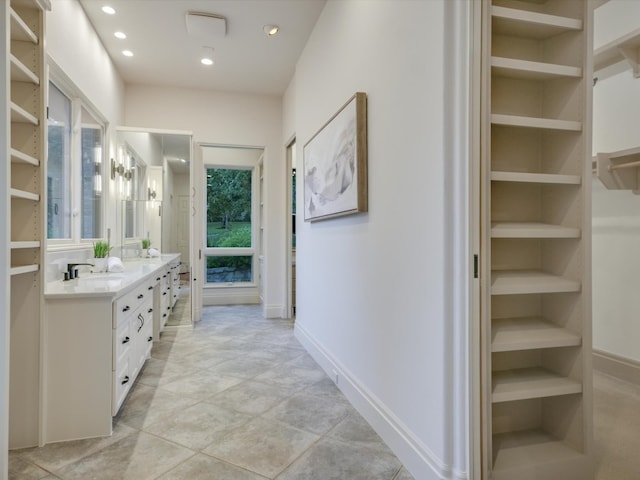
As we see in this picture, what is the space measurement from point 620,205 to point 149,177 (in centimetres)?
489

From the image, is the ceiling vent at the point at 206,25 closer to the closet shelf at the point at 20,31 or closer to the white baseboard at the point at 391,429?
the closet shelf at the point at 20,31

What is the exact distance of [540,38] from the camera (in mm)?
1813

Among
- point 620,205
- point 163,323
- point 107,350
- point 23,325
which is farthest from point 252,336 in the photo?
point 620,205

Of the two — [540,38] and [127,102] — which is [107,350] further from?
[127,102]

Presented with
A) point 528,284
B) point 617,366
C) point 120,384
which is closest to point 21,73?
point 120,384

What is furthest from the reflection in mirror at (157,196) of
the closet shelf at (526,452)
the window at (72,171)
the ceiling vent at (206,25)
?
the closet shelf at (526,452)

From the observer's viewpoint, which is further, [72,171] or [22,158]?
[72,171]

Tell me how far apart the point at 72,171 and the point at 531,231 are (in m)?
3.51

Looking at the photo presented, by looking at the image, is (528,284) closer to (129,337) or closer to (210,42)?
(129,337)

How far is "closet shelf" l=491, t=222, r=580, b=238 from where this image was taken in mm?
1566

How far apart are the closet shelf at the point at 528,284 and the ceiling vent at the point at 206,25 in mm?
3262

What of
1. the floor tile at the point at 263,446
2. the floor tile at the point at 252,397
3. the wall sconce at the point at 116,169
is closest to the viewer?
the floor tile at the point at 263,446

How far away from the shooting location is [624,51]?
258 centimetres

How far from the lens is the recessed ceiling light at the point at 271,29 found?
3.58m
